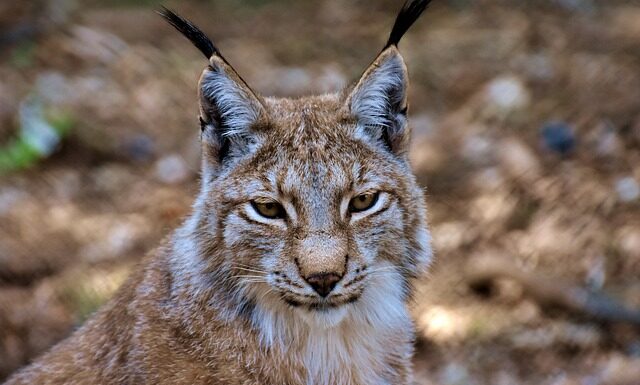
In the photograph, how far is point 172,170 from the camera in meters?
8.09

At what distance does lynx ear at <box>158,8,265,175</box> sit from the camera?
4.07 meters

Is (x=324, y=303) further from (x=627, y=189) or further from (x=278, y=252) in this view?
(x=627, y=189)

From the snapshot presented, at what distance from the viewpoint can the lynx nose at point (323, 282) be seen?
12.4 feet

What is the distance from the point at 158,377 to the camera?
13.4 feet

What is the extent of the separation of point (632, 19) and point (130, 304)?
6.26 meters

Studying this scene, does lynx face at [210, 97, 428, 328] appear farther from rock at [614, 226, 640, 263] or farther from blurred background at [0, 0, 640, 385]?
rock at [614, 226, 640, 263]

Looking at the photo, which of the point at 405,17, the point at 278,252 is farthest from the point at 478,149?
the point at 278,252

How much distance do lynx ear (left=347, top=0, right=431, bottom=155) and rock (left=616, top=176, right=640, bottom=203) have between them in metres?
3.32

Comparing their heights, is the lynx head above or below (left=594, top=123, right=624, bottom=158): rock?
below

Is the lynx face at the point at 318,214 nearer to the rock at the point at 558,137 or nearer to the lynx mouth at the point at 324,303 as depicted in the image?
the lynx mouth at the point at 324,303

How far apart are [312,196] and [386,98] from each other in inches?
26.1

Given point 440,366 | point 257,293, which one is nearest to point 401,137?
point 257,293

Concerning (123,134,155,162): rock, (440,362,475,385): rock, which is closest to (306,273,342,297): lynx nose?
(440,362,475,385): rock

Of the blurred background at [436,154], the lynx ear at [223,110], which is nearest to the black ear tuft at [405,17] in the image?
the lynx ear at [223,110]
